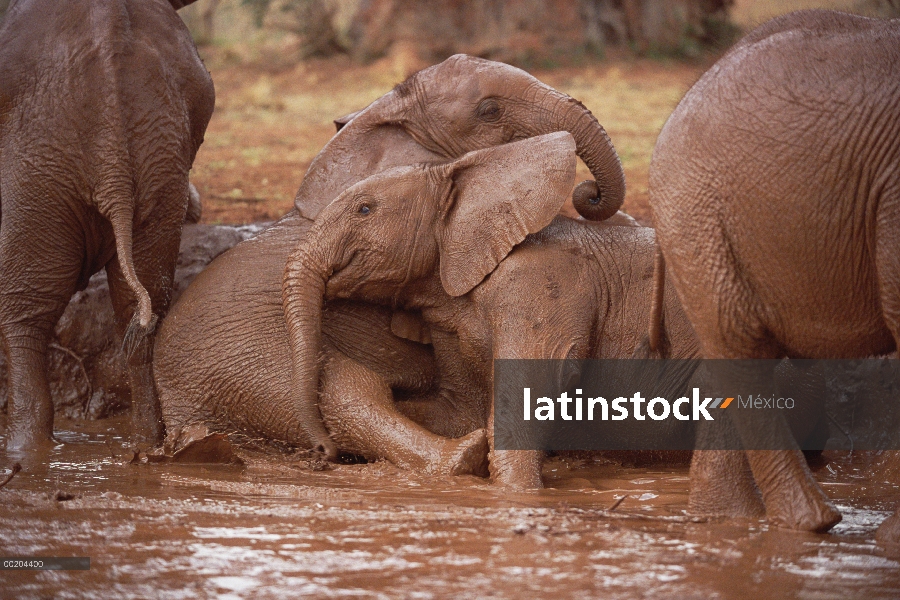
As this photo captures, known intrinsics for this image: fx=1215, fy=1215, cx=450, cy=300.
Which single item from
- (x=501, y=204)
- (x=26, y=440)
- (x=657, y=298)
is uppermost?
(x=501, y=204)

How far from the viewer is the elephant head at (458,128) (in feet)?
17.3

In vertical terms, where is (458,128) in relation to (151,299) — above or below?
above

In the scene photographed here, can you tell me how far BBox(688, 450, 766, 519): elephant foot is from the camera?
12.6ft

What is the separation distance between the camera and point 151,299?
5.48 metres

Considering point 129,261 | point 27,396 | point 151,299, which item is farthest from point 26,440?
point 129,261

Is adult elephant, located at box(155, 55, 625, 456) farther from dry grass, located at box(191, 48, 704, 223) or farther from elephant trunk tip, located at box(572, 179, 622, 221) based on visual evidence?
dry grass, located at box(191, 48, 704, 223)

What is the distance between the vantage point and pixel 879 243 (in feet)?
10.5

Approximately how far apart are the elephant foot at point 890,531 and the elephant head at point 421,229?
1914mm

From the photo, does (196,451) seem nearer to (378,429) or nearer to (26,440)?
(378,429)

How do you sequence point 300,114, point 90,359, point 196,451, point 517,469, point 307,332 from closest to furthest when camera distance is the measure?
point 517,469 < point 196,451 < point 307,332 < point 90,359 < point 300,114

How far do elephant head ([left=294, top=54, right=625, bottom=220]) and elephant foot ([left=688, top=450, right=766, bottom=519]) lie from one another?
1.66 meters

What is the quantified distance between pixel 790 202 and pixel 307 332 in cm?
223

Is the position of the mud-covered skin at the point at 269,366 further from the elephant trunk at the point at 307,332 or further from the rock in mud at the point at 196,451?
the rock in mud at the point at 196,451

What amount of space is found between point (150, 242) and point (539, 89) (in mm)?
1838
